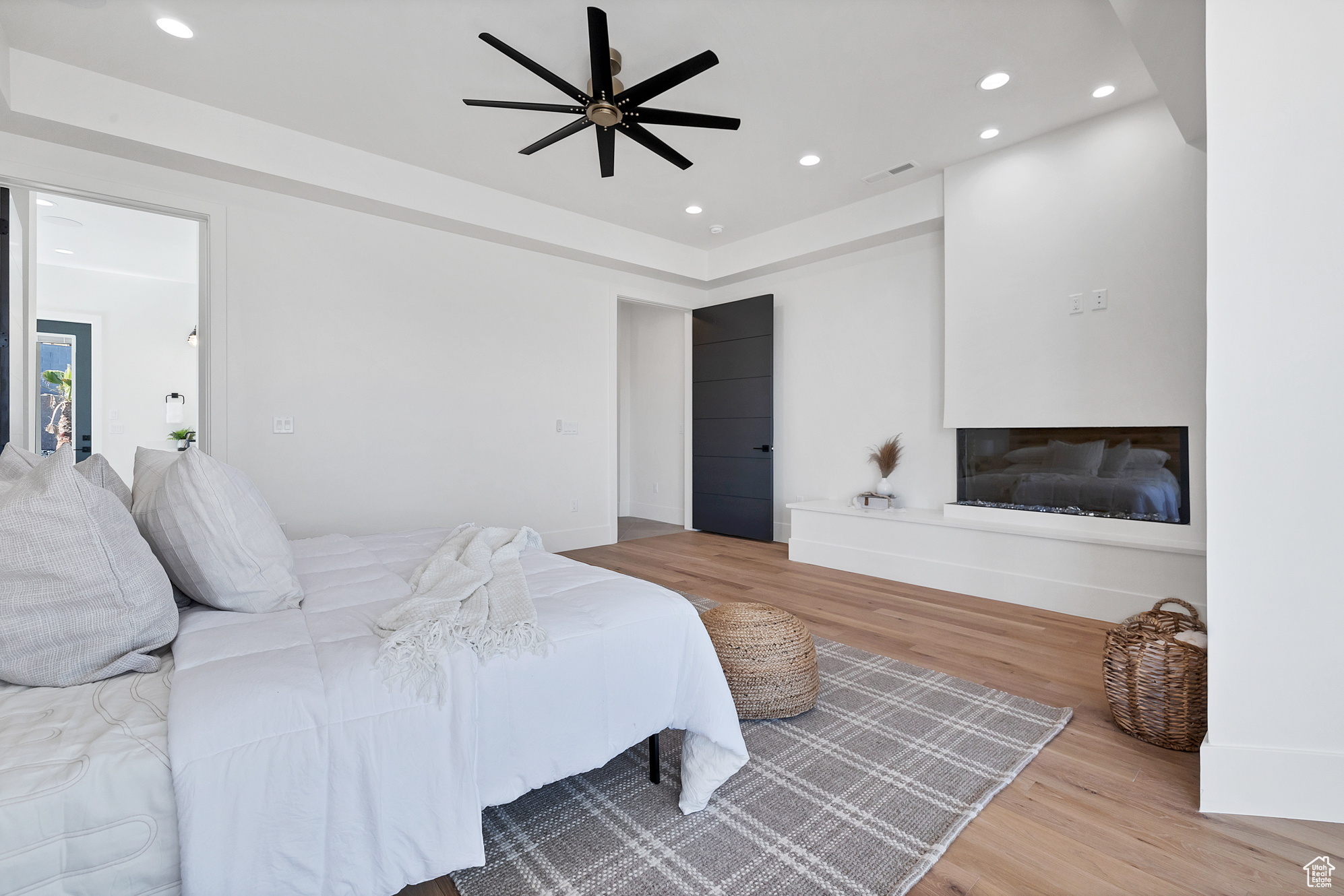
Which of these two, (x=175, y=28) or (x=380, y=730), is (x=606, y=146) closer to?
(x=175, y=28)

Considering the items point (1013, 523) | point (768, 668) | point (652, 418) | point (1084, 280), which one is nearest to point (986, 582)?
point (1013, 523)

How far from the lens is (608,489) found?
211 inches

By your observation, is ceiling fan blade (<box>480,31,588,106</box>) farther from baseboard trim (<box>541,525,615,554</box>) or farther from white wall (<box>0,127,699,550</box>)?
baseboard trim (<box>541,525,615,554</box>)

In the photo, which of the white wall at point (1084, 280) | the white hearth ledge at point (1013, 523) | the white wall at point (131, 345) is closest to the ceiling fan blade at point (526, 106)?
the white wall at point (1084, 280)

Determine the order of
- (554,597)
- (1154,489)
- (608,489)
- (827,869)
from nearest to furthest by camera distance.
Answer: (827,869)
(554,597)
(1154,489)
(608,489)

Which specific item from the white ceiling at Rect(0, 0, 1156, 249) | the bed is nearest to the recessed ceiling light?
the white ceiling at Rect(0, 0, 1156, 249)

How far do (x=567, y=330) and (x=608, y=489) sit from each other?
4.79ft

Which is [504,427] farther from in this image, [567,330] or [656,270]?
[656,270]

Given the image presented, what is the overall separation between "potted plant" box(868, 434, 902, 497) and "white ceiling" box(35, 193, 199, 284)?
5109 mm

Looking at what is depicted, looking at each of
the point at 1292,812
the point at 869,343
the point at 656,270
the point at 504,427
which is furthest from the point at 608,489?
the point at 1292,812

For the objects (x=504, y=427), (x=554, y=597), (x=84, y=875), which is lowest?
(x=84, y=875)

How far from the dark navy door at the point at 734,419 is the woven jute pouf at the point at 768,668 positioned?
129 inches

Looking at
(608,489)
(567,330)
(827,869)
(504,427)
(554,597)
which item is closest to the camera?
(827,869)

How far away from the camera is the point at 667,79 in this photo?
2381mm
